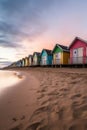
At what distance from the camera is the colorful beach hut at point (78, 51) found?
2064 centimetres

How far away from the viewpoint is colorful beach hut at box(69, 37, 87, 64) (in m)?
20.6

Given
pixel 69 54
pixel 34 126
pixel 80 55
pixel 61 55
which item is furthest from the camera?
pixel 69 54

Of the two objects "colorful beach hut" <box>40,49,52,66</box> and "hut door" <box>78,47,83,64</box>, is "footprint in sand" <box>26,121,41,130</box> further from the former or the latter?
"colorful beach hut" <box>40,49,52,66</box>

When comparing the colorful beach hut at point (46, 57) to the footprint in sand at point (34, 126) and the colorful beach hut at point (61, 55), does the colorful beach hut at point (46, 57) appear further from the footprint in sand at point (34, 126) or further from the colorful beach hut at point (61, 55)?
the footprint in sand at point (34, 126)

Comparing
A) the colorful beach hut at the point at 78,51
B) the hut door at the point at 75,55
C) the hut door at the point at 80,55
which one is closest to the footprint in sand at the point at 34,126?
the colorful beach hut at the point at 78,51

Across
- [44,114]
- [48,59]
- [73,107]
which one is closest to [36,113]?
A: [44,114]

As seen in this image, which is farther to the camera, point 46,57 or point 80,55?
point 46,57

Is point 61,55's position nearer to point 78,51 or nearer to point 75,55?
point 75,55

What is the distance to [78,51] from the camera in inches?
866

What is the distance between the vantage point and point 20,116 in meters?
3.43

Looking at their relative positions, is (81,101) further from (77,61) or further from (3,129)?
(77,61)

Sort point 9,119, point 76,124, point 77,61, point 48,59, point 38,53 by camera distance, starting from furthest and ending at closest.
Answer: point 38,53, point 48,59, point 77,61, point 9,119, point 76,124

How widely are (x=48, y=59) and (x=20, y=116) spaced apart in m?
29.1

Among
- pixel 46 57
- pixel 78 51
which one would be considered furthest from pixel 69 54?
pixel 46 57
